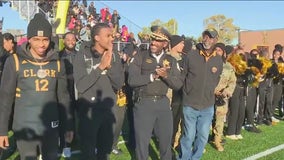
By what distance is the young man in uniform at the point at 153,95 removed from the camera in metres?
5.37

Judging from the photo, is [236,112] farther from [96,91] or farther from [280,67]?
[96,91]

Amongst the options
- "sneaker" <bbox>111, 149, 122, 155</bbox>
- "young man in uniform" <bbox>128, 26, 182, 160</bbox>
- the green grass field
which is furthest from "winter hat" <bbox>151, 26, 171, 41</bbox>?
"sneaker" <bbox>111, 149, 122, 155</bbox>

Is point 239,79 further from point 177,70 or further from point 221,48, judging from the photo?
point 177,70

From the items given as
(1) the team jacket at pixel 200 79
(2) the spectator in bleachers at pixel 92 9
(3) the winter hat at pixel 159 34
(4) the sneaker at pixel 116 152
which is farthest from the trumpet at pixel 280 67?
(2) the spectator in bleachers at pixel 92 9

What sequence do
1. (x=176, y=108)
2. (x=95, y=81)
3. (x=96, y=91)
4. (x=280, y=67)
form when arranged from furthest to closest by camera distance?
(x=280, y=67) → (x=176, y=108) → (x=96, y=91) → (x=95, y=81)

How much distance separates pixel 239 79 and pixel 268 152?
205 cm

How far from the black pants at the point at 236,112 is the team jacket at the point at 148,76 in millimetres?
3883

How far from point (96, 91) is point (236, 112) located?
5.22 m

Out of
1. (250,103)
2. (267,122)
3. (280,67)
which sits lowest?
(267,122)

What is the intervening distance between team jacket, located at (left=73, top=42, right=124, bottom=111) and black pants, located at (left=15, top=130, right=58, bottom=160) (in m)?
0.65

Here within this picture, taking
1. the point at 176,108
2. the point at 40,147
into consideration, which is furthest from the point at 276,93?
the point at 40,147

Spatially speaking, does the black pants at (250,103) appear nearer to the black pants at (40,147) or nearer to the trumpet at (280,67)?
the trumpet at (280,67)

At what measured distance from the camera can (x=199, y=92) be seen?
237 inches

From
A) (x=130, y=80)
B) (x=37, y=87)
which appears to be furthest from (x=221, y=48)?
(x=37, y=87)
